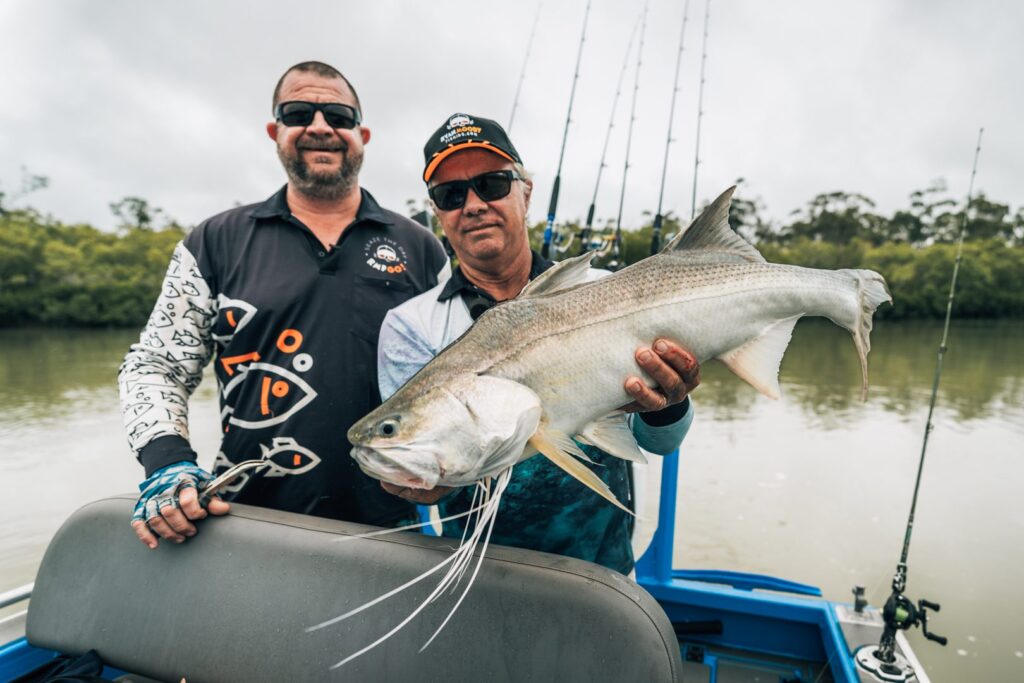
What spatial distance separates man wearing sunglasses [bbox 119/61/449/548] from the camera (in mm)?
2328

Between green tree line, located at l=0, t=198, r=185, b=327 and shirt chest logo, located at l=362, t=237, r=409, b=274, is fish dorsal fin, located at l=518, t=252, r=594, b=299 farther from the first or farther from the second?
green tree line, located at l=0, t=198, r=185, b=327

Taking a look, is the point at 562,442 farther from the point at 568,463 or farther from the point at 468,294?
the point at 468,294

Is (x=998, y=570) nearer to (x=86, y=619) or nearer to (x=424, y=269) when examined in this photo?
(x=424, y=269)

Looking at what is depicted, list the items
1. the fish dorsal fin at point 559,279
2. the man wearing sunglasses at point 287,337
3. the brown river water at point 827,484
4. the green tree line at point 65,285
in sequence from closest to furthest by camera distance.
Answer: the fish dorsal fin at point 559,279, the man wearing sunglasses at point 287,337, the brown river water at point 827,484, the green tree line at point 65,285

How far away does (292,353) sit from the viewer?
2.34 meters

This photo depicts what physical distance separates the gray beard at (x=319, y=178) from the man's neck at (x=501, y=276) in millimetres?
778

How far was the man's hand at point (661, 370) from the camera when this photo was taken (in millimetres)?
1559

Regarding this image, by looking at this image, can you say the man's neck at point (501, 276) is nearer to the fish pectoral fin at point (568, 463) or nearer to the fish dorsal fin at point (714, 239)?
the fish dorsal fin at point (714, 239)

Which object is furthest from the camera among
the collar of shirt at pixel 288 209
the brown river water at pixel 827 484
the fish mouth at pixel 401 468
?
the brown river water at pixel 827 484

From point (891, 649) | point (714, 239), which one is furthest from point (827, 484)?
point (714, 239)

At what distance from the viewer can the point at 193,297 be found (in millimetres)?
2377

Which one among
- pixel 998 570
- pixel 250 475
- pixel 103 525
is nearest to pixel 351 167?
pixel 250 475

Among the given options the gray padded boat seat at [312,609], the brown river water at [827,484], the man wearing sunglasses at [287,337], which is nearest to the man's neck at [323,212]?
the man wearing sunglasses at [287,337]

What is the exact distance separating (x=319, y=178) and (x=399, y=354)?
3.29 feet
